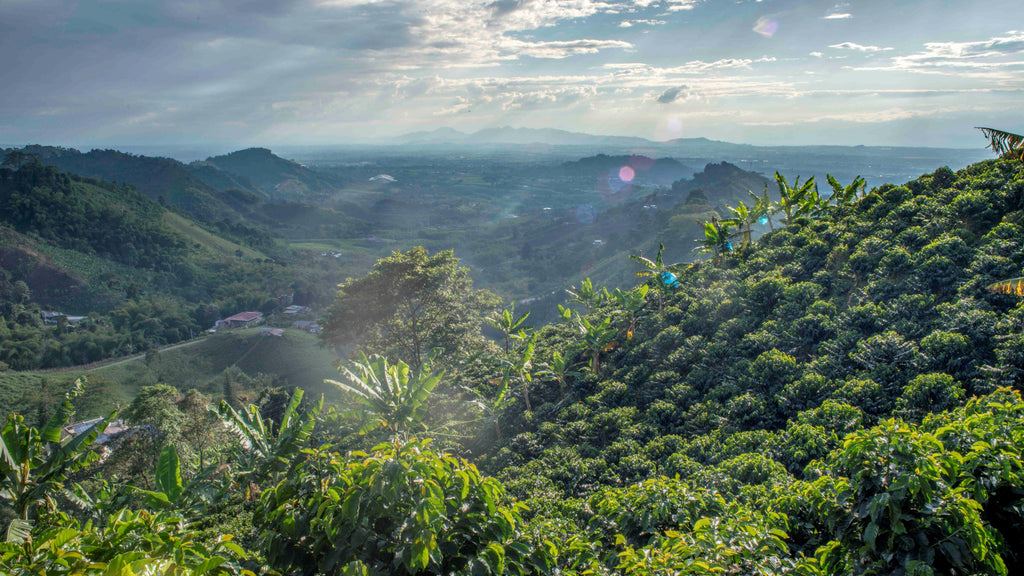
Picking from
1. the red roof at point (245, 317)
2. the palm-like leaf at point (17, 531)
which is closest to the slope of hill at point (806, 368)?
the palm-like leaf at point (17, 531)

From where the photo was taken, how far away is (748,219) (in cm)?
1877

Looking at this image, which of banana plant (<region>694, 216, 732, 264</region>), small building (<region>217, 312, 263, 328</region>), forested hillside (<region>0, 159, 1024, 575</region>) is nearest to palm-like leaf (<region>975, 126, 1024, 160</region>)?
forested hillside (<region>0, 159, 1024, 575</region>)

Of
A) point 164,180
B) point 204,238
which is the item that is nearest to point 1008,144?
point 204,238

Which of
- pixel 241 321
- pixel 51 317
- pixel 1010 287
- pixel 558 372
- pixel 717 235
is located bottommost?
pixel 241 321

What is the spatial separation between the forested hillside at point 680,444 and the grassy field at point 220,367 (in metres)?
32.2

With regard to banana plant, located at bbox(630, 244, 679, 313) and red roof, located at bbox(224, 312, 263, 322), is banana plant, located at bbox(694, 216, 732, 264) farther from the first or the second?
red roof, located at bbox(224, 312, 263, 322)

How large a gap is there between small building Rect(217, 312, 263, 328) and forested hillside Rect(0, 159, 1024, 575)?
191ft

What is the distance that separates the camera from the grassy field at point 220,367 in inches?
1879

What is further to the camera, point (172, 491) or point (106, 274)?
point (106, 274)

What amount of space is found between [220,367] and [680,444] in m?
61.2

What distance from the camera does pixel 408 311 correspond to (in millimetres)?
24906

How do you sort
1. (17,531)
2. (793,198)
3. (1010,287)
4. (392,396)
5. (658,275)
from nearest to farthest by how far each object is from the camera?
(17,531) < (392,396) < (1010,287) < (658,275) < (793,198)

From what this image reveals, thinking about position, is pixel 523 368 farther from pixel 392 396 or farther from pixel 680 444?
pixel 392 396

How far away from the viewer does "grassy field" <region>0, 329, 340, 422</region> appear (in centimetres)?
4772
